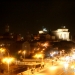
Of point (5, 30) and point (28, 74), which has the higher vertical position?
point (5, 30)

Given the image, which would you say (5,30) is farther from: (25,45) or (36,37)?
(25,45)

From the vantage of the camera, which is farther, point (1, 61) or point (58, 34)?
point (58, 34)

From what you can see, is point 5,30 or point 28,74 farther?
point 5,30

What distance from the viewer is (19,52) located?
268 ft

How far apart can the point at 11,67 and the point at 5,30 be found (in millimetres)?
58947

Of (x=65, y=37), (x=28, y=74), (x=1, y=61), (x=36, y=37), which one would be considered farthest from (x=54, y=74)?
(x=65, y=37)

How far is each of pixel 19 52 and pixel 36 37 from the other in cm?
3334

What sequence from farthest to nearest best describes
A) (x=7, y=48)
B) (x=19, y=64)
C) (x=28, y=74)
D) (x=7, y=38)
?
(x=7, y=38) → (x=7, y=48) → (x=19, y=64) → (x=28, y=74)

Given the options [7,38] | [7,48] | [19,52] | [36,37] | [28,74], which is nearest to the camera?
[28,74]

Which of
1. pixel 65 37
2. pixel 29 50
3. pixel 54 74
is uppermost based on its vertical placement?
pixel 65 37

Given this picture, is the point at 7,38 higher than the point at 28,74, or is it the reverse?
the point at 7,38

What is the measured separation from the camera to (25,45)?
3561 inches

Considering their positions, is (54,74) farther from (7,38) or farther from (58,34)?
(58,34)

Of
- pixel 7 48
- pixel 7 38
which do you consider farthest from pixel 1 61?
pixel 7 38
